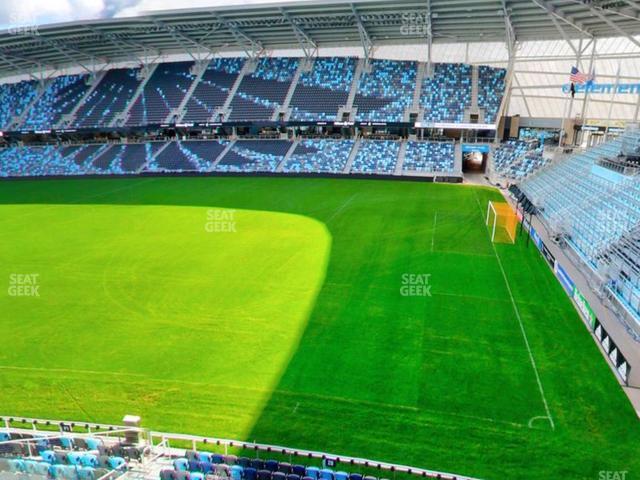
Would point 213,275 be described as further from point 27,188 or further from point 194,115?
point 194,115

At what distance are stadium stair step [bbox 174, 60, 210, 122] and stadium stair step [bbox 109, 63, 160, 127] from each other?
6.16 meters

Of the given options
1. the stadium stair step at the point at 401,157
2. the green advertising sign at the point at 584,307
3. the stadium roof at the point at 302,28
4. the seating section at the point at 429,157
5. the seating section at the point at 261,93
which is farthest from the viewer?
the seating section at the point at 261,93

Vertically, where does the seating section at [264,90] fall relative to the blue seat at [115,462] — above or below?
above

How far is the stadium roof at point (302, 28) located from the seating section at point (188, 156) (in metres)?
12.8

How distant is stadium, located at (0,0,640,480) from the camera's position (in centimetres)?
959

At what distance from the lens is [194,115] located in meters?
53.4

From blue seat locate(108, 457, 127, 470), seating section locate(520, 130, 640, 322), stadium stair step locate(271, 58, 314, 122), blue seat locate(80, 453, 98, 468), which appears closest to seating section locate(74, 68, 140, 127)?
stadium stair step locate(271, 58, 314, 122)

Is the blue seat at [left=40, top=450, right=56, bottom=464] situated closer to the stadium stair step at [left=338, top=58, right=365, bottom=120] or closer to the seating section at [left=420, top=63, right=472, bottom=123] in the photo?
the stadium stair step at [left=338, top=58, right=365, bottom=120]

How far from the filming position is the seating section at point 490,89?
1809 inches

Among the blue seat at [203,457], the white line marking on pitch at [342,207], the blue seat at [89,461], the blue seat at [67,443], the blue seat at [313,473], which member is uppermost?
the white line marking on pitch at [342,207]

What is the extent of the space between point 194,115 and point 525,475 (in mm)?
52926

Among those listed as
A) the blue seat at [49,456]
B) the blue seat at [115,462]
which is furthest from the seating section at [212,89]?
the blue seat at [115,462]

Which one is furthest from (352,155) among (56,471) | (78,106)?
(56,471)

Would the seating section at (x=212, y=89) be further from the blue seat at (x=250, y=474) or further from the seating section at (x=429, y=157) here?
the blue seat at (x=250, y=474)
